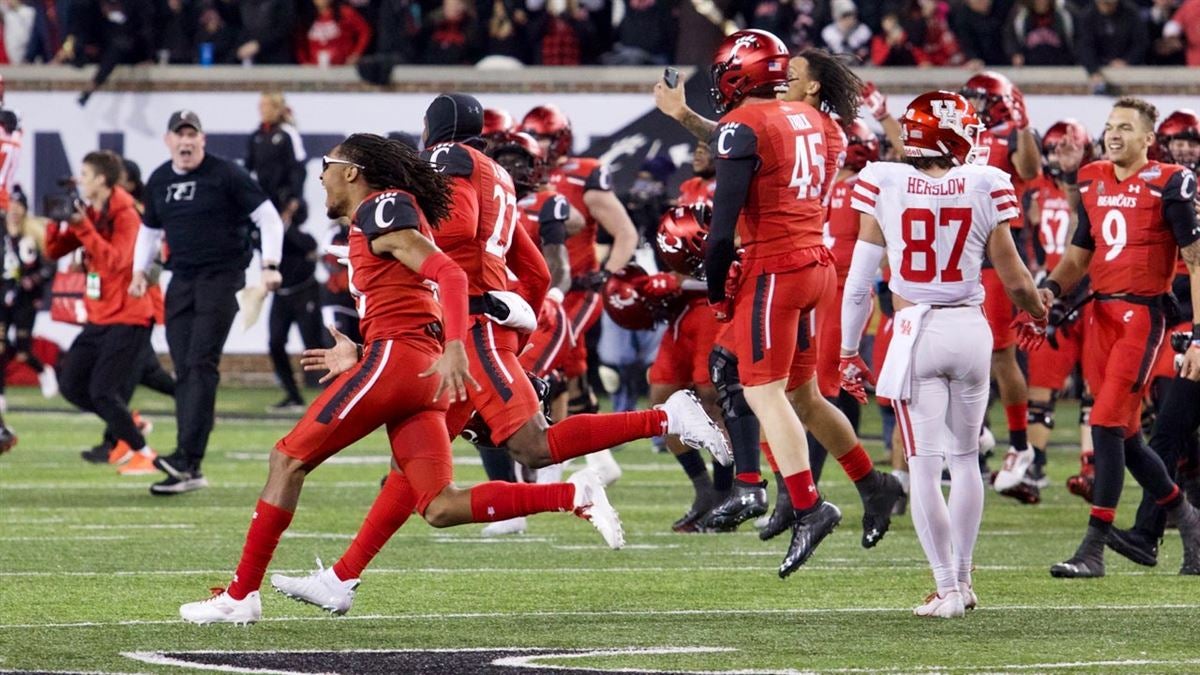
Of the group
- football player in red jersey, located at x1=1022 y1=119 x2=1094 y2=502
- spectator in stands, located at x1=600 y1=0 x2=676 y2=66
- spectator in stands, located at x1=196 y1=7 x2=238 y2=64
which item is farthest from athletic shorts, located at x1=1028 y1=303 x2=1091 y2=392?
spectator in stands, located at x1=196 y1=7 x2=238 y2=64

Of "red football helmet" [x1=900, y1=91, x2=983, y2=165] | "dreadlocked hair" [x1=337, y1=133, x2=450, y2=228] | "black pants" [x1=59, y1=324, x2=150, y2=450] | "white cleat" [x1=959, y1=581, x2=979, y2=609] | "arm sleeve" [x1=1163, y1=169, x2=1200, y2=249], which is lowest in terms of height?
"black pants" [x1=59, y1=324, x2=150, y2=450]

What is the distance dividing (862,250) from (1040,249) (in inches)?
269

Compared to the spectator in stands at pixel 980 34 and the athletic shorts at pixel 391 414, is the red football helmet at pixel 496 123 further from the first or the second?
the spectator in stands at pixel 980 34

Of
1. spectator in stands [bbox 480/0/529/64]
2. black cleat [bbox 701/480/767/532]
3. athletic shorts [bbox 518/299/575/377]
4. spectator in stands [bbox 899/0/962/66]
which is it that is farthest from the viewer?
spectator in stands [bbox 480/0/529/64]

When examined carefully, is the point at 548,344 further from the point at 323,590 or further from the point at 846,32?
the point at 846,32

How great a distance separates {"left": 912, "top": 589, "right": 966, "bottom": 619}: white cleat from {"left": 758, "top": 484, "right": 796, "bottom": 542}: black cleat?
4.35 feet

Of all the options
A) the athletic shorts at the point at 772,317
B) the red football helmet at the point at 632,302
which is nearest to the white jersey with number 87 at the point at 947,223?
the athletic shorts at the point at 772,317

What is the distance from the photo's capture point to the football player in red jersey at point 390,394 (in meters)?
6.98

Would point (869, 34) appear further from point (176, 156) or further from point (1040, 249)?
point (176, 156)

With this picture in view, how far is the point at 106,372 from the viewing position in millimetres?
13086

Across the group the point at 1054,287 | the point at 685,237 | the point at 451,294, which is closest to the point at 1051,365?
the point at 685,237

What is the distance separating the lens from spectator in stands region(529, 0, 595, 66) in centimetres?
2131

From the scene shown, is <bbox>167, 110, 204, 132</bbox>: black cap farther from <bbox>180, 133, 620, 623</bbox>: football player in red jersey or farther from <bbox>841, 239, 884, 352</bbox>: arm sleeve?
<bbox>841, 239, 884, 352</bbox>: arm sleeve

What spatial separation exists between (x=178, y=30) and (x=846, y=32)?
268 inches
